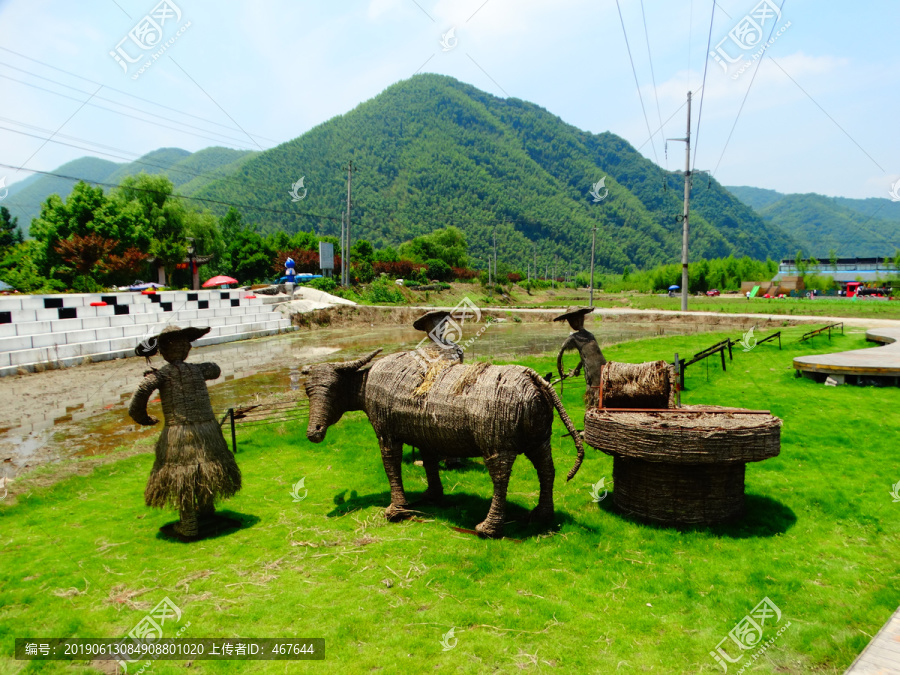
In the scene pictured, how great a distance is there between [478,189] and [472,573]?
133302 mm

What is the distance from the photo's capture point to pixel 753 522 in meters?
5.35

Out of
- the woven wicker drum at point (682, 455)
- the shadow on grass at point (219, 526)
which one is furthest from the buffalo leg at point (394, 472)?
the woven wicker drum at point (682, 455)

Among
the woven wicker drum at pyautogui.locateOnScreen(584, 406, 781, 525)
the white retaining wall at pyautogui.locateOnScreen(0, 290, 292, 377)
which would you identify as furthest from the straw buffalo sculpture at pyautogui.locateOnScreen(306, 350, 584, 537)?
the white retaining wall at pyautogui.locateOnScreen(0, 290, 292, 377)

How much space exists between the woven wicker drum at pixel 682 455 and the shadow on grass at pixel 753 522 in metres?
0.06

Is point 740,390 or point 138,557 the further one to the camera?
point 740,390

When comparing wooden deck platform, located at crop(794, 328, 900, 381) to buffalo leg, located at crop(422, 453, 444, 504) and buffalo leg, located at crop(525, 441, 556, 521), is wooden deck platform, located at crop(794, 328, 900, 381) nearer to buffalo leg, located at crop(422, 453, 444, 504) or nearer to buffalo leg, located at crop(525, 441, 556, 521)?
buffalo leg, located at crop(525, 441, 556, 521)

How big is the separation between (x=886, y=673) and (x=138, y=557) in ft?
19.9

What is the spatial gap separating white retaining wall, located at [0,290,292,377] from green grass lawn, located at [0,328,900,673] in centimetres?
789

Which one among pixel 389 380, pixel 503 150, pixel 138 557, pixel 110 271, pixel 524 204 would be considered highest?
pixel 503 150

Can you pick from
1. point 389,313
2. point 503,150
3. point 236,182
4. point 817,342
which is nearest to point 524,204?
point 503,150

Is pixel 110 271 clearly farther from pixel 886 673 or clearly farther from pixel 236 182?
pixel 236 182

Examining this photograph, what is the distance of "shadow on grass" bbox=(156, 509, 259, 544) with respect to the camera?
548 cm

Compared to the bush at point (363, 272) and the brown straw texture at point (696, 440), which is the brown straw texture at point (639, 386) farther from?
the bush at point (363, 272)

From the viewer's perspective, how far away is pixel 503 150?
153750mm
